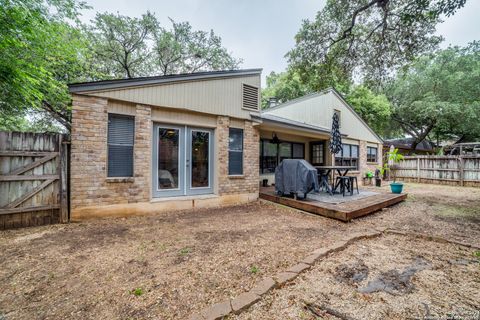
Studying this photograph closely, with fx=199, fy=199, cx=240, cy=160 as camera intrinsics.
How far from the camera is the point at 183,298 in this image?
196 cm

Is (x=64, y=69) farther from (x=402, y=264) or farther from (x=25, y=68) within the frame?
(x=402, y=264)

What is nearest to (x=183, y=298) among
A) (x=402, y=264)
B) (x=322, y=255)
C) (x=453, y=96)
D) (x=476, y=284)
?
(x=322, y=255)

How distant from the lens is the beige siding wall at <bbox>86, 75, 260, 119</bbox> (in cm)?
483

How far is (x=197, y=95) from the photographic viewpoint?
18.7 feet

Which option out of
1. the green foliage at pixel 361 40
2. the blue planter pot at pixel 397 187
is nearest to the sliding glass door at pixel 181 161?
the green foliage at pixel 361 40

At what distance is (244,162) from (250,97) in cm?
223

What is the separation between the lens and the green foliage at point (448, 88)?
14352 mm

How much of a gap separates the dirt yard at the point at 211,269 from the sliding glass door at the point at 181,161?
1.26 meters

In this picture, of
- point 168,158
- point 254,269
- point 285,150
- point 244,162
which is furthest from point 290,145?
point 254,269

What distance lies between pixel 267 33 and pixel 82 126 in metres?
11.9

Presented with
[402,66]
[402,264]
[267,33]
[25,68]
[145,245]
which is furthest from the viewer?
[267,33]

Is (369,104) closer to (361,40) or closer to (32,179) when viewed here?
(361,40)

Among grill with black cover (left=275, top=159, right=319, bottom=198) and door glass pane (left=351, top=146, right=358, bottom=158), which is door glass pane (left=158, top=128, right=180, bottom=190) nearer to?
grill with black cover (left=275, top=159, right=319, bottom=198)

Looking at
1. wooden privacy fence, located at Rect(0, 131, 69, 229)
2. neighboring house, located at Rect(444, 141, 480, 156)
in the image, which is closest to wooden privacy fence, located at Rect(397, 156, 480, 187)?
neighboring house, located at Rect(444, 141, 480, 156)
